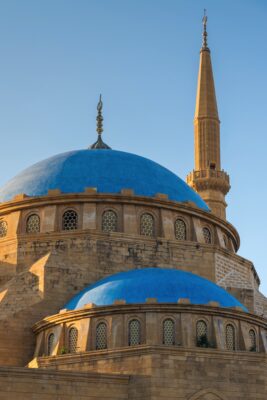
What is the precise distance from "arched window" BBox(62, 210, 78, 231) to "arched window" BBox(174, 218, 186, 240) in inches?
146

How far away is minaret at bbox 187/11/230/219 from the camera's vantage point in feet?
134

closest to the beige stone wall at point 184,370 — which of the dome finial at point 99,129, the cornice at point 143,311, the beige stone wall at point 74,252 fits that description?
the cornice at point 143,311

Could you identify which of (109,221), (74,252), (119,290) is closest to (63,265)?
(74,252)

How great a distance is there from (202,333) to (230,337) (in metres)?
0.99

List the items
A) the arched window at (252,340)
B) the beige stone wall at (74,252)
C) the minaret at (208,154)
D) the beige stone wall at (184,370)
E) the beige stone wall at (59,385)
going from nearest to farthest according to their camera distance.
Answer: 1. the beige stone wall at (59,385)
2. the beige stone wall at (184,370)
3. the arched window at (252,340)
4. the beige stone wall at (74,252)
5. the minaret at (208,154)

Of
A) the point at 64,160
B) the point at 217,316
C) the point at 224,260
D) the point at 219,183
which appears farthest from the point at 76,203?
the point at 219,183

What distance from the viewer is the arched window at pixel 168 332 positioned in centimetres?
2335

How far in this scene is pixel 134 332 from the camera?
76.9 feet

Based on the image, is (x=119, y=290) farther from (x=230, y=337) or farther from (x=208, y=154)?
(x=208, y=154)

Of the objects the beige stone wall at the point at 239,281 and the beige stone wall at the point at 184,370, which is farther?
the beige stone wall at the point at 239,281

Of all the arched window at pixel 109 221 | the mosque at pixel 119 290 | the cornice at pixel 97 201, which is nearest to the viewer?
the mosque at pixel 119 290

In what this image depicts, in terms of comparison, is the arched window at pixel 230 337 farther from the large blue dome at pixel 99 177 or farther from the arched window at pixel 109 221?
the large blue dome at pixel 99 177

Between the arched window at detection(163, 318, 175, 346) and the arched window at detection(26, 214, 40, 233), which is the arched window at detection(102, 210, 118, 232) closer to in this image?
the arched window at detection(26, 214, 40, 233)

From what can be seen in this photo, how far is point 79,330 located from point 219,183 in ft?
60.9
